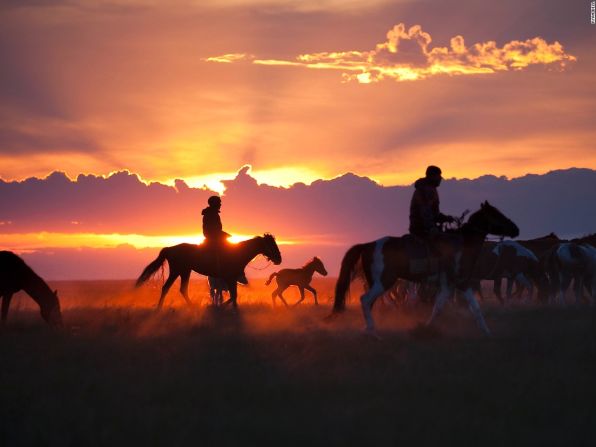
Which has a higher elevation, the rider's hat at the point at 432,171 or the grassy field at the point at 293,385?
the rider's hat at the point at 432,171

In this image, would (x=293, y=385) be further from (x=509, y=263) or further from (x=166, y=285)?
(x=509, y=263)

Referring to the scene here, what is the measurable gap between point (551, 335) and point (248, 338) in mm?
6254

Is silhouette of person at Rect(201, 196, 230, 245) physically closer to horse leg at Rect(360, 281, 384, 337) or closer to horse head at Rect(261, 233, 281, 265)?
horse head at Rect(261, 233, 281, 265)

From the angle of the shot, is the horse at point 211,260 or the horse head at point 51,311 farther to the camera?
the horse at point 211,260

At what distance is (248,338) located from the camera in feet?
52.0

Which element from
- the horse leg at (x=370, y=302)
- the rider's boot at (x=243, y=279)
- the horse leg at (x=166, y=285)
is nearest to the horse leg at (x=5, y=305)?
the horse leg at (x=166, y=285)

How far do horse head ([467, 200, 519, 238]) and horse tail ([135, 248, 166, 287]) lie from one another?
33.2 feet

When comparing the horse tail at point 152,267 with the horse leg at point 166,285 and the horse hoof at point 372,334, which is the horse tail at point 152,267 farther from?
the horse hoof at point 372,334

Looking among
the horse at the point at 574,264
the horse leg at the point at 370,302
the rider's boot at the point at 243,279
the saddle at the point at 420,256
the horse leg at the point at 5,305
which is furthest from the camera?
the horse at the point at 574,264

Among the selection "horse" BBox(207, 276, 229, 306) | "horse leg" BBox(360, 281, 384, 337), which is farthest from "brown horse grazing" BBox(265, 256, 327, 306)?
"horse leg" BBox(360, 281, 384, 337)

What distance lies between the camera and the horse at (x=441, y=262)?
16516 millimetres

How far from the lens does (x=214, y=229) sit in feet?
76.5

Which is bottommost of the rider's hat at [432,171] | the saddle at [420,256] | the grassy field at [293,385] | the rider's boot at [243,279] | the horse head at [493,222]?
the grassy field at [293,385]

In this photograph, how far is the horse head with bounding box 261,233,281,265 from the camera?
2361 centimetres
